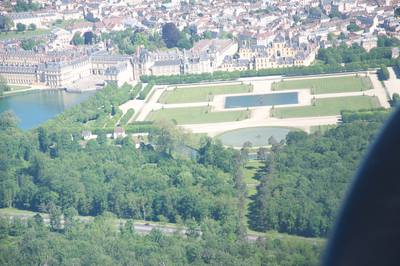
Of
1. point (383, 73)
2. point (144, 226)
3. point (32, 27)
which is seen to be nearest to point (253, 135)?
point (144, 226)

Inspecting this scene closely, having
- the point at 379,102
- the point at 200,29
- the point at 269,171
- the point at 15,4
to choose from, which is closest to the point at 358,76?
the point at 379,102

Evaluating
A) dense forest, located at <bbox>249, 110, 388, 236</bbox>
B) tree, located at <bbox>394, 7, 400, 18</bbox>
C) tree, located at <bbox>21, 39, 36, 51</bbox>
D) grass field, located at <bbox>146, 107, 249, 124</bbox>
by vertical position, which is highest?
tree, located at <bbox>394, 7, 400, 18</bbox>

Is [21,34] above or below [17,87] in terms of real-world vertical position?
above

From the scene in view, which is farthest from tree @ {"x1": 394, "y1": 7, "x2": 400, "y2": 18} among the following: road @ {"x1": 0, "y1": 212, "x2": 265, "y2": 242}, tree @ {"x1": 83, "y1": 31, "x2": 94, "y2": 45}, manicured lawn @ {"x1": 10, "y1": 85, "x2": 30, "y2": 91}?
road @ {"x1": 0, "y1": 212, "x2": 265, "y2": 242}

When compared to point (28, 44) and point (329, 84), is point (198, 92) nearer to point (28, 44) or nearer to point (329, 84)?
point (329, 84)

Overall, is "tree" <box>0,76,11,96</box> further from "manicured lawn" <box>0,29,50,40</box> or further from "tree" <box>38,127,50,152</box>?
"manicured lawn" <box>0,29,50,40</box>

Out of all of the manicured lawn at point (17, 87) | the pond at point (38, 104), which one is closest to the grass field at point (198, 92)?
the pond at point (38, 104)

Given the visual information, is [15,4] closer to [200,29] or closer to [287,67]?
[200,29]
